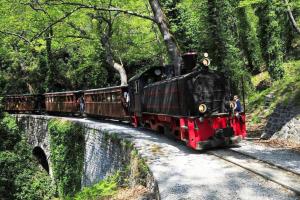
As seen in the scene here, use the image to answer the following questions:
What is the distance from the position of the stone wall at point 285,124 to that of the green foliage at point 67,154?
33.9ft

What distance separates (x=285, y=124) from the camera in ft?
39.9

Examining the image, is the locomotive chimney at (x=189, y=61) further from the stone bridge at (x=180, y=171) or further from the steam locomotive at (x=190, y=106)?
the stone bridge at (x=180, y=171)

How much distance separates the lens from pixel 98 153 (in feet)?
55.4

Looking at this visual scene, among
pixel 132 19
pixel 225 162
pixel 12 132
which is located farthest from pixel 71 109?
pixel 225 162

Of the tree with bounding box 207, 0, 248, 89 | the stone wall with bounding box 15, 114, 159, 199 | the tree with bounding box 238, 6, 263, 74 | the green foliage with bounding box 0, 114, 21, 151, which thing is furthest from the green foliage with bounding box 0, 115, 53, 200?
the tree with bounding box 238, 6, 263, 74

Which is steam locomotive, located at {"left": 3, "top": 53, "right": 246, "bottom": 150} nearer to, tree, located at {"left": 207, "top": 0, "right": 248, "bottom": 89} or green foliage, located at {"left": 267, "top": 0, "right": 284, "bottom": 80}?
tree, located at {"left": 207, "top": 0, "right": 248, "bottom": 89}

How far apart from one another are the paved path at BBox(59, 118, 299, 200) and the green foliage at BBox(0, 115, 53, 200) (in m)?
13.0

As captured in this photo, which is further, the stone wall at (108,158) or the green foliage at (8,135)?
the green foliage at (8,135)

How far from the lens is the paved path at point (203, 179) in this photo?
6991 mm

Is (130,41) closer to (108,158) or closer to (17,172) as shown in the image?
(17,172)

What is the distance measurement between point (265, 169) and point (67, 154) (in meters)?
15.3

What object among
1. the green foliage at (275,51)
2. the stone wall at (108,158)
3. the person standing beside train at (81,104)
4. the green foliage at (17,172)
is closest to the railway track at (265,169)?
the stone wall at (108,158)

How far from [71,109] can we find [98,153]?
11932 millimetres

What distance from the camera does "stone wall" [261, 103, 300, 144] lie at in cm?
1158
